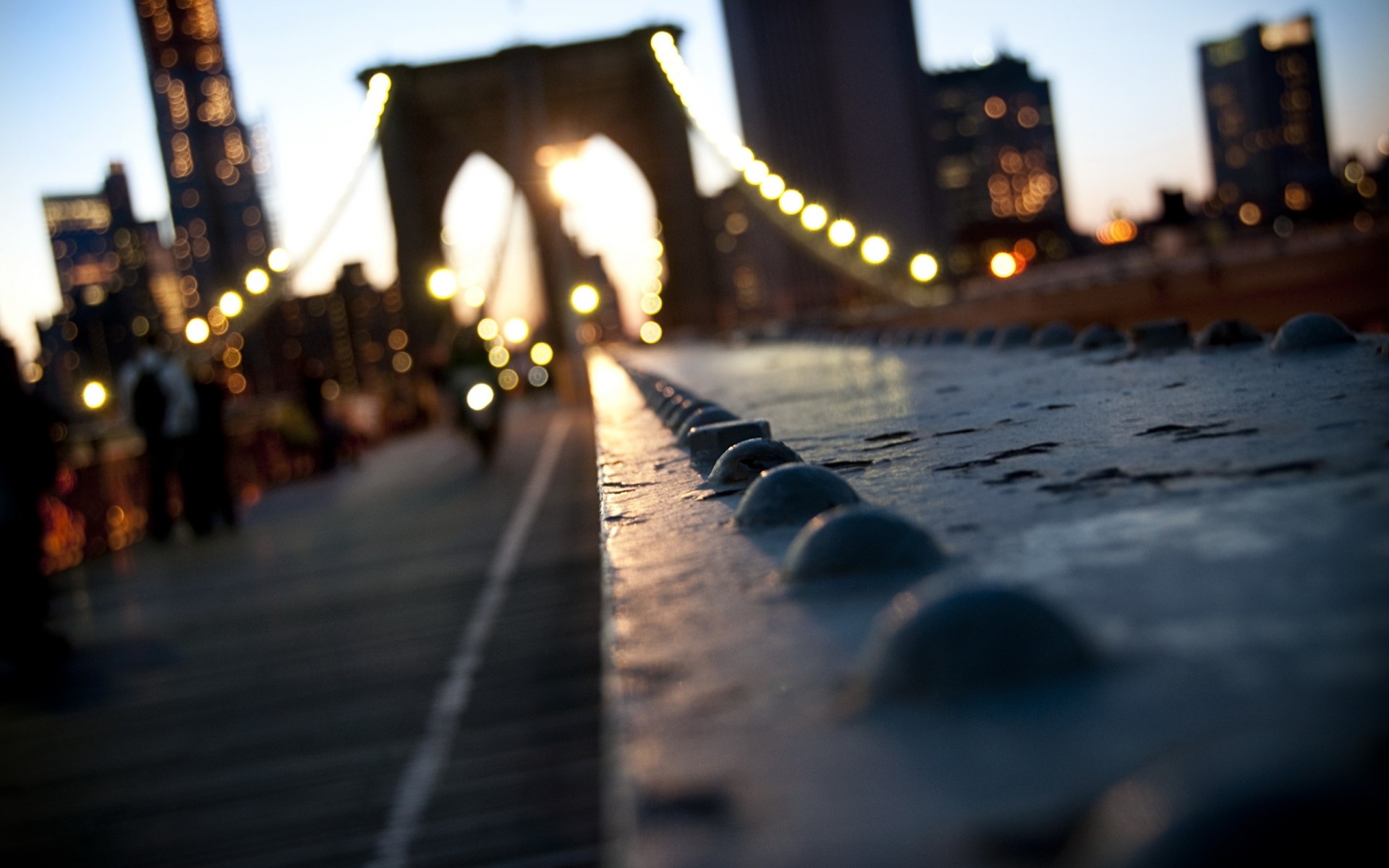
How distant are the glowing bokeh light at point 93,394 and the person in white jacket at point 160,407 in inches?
264

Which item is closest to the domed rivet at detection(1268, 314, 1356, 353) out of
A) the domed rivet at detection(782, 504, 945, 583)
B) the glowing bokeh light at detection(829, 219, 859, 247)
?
the domed rivet at detection(782, 504, 945, 583)

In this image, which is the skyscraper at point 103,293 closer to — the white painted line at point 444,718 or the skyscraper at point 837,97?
the white painted line at point 444,718

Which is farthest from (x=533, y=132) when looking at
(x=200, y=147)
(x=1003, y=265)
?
(x=1003, y=265)

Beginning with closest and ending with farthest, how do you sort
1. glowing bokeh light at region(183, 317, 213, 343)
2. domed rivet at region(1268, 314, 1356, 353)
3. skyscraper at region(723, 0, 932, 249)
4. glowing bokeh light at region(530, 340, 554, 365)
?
domed rivet at region(1268, 314, 1356, 353) → glowing bokeh light at region(183, 317, 213, 343) → glowing bokeh light at region(530, 340, 554, 365) → skyscraper at region(723, 0, 932, 249)

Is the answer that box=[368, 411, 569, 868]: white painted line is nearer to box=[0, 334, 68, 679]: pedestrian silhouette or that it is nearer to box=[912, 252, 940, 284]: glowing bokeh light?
box=[0, 334, 68, 679]: pedestrian silhouette

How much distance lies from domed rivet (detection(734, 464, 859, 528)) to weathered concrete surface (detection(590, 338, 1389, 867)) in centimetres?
5

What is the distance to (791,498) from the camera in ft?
6.09

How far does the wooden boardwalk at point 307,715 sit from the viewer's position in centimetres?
533

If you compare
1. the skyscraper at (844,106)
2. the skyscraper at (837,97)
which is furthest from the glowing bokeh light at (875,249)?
the skyscraper at (837,97)

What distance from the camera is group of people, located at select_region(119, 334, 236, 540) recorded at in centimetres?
1177

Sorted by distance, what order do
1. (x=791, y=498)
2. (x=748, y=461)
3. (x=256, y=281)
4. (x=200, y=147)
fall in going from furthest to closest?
(x=200, y=147), (x=256, y=281), (x=748, y=461), (x=791, y=498)

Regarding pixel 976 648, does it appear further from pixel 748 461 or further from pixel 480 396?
pixel 480 396

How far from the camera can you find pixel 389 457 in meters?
23.8

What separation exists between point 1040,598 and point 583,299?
37.9 meters
